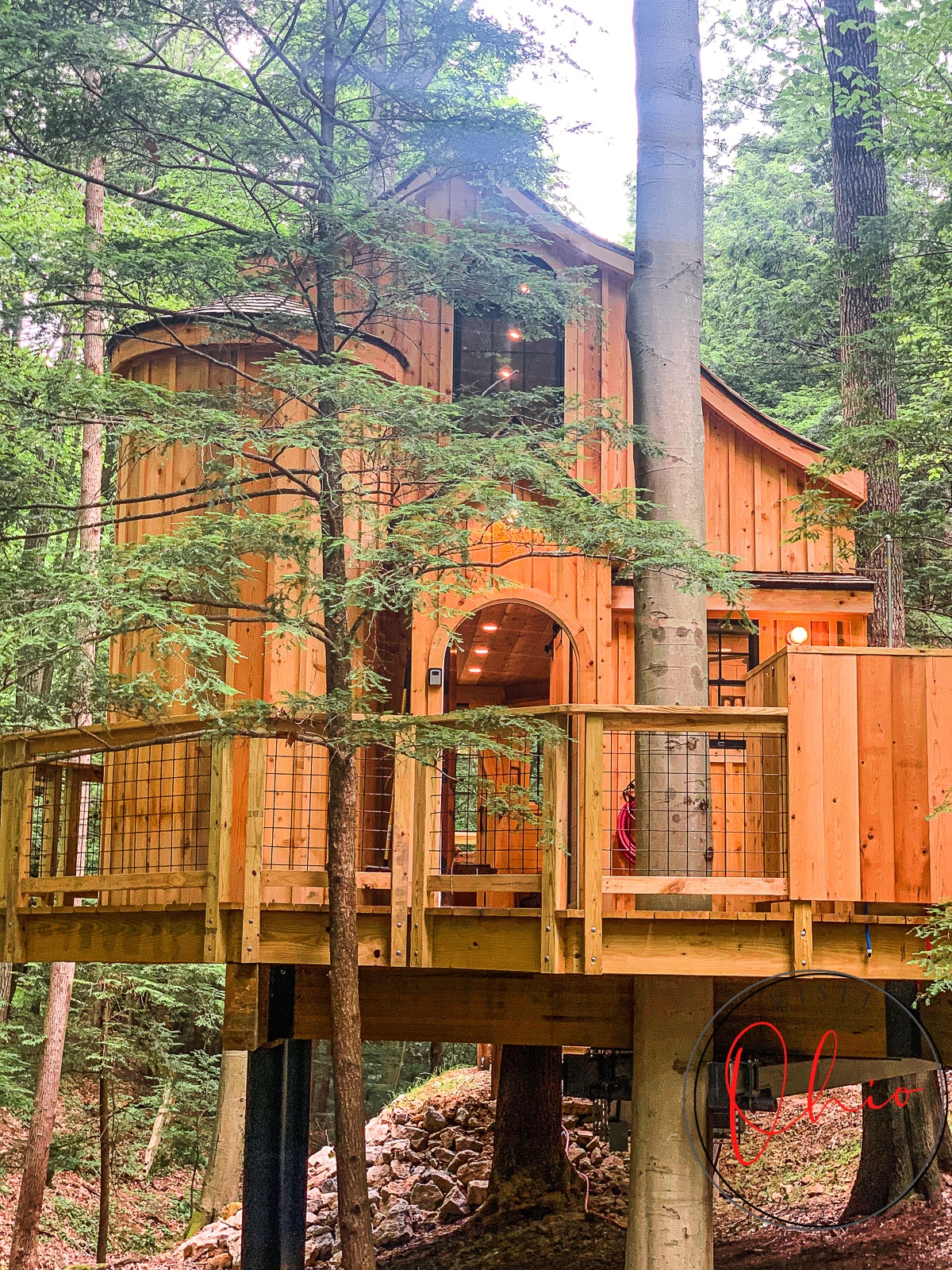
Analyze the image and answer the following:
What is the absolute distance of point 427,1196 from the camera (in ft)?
37.3

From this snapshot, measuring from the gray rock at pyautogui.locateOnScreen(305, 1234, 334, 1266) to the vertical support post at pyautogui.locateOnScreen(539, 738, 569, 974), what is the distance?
17.4ft

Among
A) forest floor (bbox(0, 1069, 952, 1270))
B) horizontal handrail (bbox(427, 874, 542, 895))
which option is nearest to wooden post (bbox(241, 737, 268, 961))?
horizontal handrail (bbox(427, 874, 542, 895))

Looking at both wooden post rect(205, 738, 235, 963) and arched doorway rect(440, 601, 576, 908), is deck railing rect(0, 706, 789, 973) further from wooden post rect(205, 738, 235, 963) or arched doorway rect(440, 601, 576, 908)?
arched doorway rect(440, 601, 576, 908)

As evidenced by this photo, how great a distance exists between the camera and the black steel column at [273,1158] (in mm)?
7555

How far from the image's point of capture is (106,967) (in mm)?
15578

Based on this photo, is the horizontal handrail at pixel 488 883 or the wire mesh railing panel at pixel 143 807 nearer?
the horizontal handrail at pixel 488 883

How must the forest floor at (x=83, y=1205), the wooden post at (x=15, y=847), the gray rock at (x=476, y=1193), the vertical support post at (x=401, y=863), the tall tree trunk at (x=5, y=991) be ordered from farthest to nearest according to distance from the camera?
the tall tree trunk at (x=5, y=991) → the forest floor at (x=83, y=1205) → the gray rock at (x=476, y=1193) → the wooden post at (x=15, y=847) → the vertical support post at (x=401, y=863)

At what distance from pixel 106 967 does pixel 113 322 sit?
31.7ft

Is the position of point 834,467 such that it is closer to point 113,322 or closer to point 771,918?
point 771,918

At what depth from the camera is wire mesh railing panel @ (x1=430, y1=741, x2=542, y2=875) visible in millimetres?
6559


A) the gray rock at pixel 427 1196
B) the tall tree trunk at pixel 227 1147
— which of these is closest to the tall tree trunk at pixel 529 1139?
the gray rock at pixel 427 1196

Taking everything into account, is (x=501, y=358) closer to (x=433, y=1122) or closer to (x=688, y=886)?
(x=688, y=886)

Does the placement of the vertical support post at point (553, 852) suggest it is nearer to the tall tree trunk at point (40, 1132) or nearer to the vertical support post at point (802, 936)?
the vertical support post at point (802, 936)

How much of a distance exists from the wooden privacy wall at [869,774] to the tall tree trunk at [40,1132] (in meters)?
9.93
